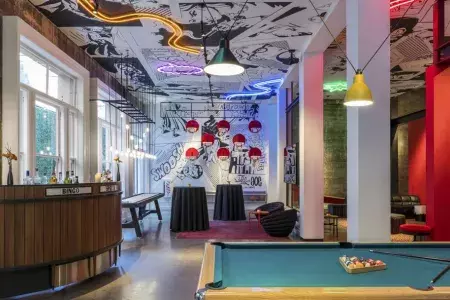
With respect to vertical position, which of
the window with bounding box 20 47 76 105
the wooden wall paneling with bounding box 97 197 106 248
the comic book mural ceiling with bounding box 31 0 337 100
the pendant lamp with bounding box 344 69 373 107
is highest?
the comic book mural ceiling with bounding box 31 0 337 100

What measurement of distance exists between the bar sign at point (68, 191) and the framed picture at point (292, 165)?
5.90 meters

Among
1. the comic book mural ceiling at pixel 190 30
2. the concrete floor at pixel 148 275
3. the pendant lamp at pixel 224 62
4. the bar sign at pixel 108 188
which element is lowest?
the concrete floor at pixel 148 275

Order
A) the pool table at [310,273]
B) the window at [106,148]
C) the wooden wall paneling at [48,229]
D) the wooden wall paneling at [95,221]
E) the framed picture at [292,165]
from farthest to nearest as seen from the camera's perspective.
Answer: the window at [106,148] < the framed picture at [292,165] < the wooden wall paneling at [95,221] < the wooden wall paneling at [48,229] < the pool table at [310,273]

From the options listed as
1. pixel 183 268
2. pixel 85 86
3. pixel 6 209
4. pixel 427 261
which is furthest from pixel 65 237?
pixel 85 86

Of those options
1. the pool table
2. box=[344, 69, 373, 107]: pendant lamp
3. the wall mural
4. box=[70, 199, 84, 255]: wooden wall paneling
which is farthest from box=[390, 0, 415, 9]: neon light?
the wall mural

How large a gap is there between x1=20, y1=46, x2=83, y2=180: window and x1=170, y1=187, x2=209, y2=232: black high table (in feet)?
8.16

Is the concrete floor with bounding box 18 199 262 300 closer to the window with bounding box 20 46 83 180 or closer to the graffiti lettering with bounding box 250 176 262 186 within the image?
the window with bounding box 20 46 83 180

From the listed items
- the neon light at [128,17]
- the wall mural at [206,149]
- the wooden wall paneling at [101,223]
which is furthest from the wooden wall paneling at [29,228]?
the wall mural at [206,149]

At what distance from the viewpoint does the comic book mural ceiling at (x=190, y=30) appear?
629cm

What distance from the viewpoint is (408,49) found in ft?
28.3

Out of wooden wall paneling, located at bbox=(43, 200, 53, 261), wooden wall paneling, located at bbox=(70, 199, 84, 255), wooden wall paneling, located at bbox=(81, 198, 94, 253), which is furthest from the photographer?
wooden wall paneling, located at bbox=(81, 198, 94, 253)

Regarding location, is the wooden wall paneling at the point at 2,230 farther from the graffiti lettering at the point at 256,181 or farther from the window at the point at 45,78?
the graffiti lettering at the point at 256,181

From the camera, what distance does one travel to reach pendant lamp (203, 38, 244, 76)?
376 centimetres

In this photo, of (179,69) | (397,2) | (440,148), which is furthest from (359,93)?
(179,69)
